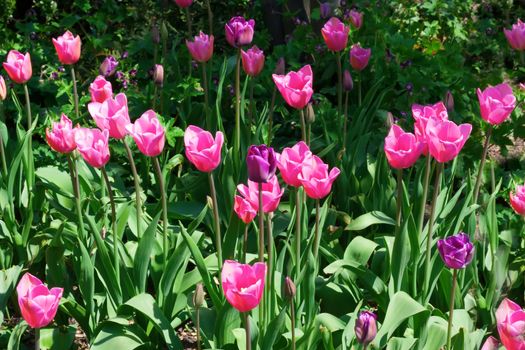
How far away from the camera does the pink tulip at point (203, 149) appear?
2.02 metres

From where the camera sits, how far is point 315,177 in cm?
202

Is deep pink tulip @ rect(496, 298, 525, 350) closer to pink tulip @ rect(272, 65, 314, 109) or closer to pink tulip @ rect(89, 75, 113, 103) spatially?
pink tulip @ rect(272, 65, 314, 109)

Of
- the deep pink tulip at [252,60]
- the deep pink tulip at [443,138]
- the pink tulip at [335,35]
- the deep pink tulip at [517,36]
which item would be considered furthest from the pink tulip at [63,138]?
the deep pink tulip at [517,36]

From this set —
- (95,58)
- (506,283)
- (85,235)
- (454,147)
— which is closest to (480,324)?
(506,283)

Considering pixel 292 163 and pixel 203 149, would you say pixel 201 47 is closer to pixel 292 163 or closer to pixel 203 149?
pixel 203 149

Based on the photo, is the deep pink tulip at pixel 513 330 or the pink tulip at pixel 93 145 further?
the pink tulip at pixel 93 145

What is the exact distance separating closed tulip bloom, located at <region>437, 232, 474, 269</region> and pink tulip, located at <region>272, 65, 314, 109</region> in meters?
0.69

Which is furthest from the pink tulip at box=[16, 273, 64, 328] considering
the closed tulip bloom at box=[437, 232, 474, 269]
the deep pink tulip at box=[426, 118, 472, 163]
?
the deep pink tulip at box=[426, 118, 472, 163]

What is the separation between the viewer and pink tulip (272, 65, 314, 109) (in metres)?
2.41

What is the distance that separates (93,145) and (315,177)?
613mm

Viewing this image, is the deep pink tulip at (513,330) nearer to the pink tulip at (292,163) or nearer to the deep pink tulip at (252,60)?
the pink tulip at (292,163)

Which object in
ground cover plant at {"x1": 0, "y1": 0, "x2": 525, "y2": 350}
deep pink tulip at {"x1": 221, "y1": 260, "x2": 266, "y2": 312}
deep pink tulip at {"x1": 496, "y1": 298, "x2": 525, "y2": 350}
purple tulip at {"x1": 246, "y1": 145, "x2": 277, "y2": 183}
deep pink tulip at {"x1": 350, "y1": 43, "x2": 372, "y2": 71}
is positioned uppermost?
purple tulip at {"x1": 246, "y1": 145, "x2": 277, "y2": 183}

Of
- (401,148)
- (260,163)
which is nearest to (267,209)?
(260,163)

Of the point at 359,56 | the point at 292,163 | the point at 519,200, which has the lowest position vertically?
the point at 519,200
